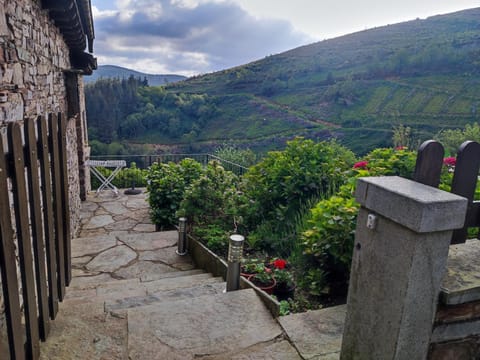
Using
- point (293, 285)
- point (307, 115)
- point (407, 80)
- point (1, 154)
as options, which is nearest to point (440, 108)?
point (407, 80)

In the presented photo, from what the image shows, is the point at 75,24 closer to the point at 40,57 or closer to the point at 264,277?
the point at 40,57

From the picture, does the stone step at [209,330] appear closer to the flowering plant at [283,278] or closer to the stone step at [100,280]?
the flowering plant at [283,278]

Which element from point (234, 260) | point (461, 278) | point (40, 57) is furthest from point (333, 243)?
point (40, 57)

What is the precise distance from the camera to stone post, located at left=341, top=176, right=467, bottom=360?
1.12 metres

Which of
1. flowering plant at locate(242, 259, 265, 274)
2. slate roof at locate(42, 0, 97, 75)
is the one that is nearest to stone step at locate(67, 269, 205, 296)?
flowering plant at locate(242, 259, 265, 274)

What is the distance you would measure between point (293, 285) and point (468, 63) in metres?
28.8

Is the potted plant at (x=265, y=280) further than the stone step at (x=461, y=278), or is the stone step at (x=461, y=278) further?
the potted plant at (x=265, y=280)

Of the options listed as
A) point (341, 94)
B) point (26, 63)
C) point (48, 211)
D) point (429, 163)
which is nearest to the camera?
point (429, 163)

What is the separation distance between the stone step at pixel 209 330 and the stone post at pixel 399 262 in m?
0.56

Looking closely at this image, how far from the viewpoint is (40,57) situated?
9.98 ft

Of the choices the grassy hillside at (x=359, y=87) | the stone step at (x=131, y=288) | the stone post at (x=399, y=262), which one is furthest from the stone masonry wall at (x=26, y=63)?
the grassy hillside at (x=359, y=87)

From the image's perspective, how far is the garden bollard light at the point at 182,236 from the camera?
3848 millimetres

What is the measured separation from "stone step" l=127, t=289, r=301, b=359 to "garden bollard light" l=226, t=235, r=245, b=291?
7.2 inches

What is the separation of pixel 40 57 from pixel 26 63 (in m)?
0.69
